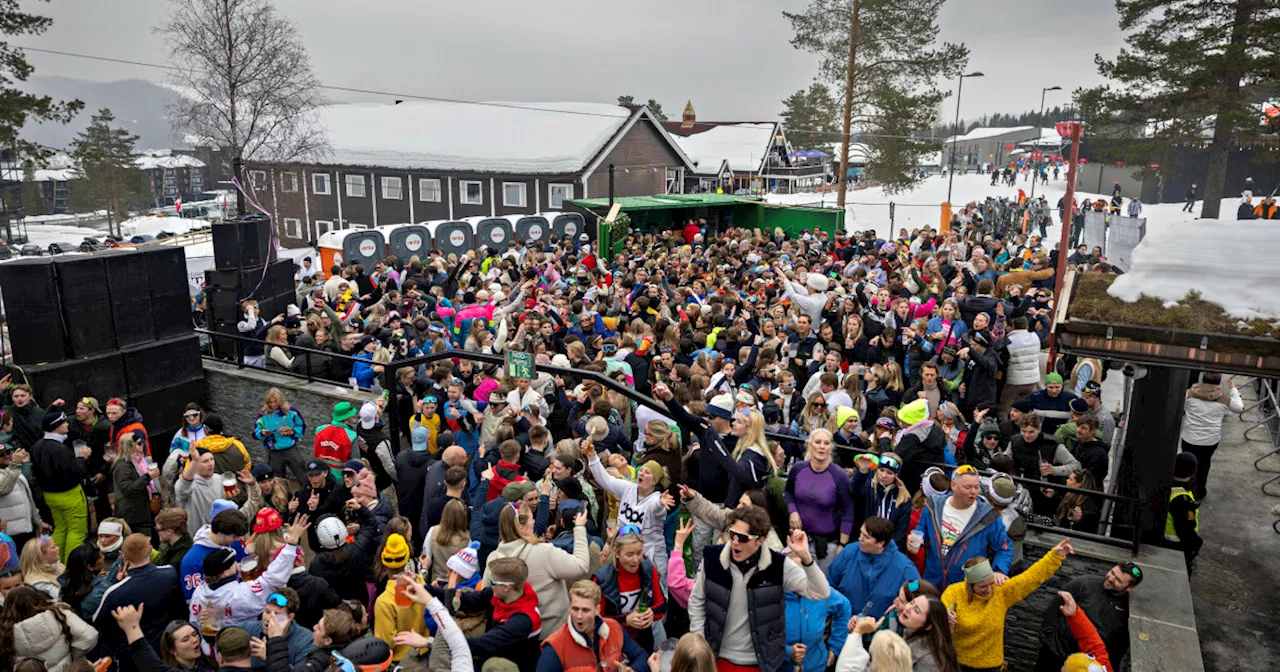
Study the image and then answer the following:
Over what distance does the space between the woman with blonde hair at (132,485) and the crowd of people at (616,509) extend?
0.10ft

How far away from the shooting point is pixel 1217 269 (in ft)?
18.5

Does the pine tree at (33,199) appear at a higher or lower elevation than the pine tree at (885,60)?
lower

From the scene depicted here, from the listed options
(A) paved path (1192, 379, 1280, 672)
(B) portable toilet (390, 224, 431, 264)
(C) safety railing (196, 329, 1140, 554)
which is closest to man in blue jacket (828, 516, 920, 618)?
(C) safety railing (196, 329, 1140, 554)

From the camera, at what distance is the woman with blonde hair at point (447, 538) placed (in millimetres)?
5512

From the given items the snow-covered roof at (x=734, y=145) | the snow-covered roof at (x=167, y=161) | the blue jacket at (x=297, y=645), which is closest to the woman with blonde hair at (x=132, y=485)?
the blue jacket at (x=297, y=645)

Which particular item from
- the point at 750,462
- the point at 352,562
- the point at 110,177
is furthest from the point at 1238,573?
the point at 110,177

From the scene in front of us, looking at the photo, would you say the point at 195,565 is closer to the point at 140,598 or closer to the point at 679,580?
the point at 140,598

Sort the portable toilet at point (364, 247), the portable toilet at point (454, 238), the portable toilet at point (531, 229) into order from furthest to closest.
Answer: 1. the portable toilet at point (531, 229)
2. the portable toilet at point (454, 238)
3. the portable toilet at point (364, 247)

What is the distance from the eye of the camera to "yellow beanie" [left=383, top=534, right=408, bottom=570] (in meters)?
4.96

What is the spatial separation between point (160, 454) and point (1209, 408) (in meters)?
12.7

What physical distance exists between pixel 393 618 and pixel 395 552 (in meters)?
0.39

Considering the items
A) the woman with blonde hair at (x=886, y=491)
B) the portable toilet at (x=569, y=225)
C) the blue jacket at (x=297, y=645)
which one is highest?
the portable toilet at (x=569, y=225)

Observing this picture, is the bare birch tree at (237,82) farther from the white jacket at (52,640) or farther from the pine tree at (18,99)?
the white jacket at (52,640)

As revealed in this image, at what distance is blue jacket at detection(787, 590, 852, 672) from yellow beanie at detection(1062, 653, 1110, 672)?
118 cm
